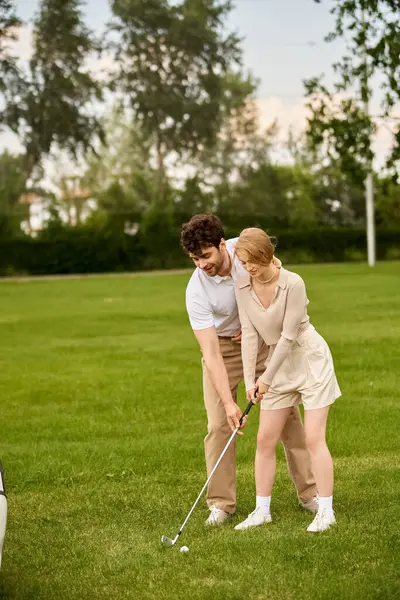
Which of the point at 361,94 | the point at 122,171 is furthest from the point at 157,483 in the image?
the point at 122,171

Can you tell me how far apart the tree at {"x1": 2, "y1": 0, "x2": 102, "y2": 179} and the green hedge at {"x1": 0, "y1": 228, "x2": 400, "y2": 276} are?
5.68 meters

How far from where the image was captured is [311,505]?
6.56 meters

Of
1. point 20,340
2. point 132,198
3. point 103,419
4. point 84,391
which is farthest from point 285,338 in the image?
point 132,198

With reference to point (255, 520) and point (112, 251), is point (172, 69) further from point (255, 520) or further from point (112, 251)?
point (255, 520)

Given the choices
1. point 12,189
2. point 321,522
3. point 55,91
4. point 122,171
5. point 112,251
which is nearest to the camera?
point 321,522

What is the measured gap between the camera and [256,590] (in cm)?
507

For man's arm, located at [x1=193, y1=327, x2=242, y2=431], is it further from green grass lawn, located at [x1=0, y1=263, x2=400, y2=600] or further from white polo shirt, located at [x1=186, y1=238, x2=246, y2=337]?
green grass lawn, located at [x1=0, y1=263, x2=400, y2=600]

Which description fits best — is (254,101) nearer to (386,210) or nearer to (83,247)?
(386,210)

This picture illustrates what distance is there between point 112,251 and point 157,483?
37.6 m

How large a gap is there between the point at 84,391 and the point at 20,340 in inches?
234

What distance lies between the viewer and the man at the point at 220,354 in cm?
599

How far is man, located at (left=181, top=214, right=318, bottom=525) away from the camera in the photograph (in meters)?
5.99

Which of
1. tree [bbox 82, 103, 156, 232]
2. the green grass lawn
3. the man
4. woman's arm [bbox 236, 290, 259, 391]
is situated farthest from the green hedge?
woman's arm [bbox 236, 290, 259, 391]

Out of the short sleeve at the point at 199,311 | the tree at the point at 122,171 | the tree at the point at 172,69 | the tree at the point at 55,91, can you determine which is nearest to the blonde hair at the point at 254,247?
the short sleeve at the point at 199,311
